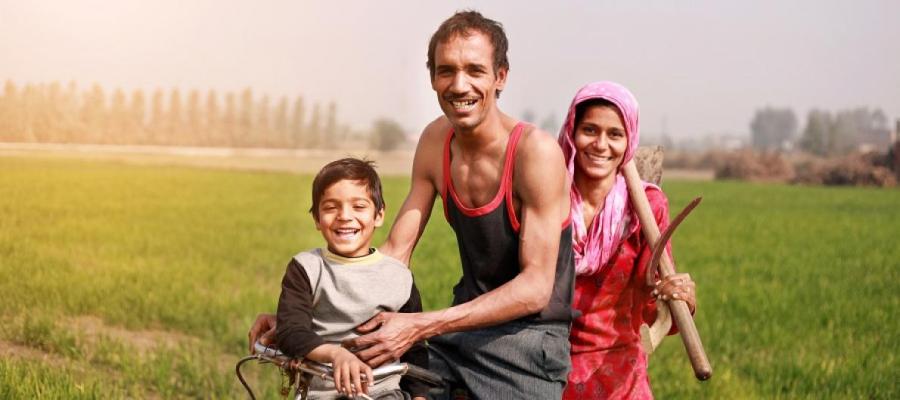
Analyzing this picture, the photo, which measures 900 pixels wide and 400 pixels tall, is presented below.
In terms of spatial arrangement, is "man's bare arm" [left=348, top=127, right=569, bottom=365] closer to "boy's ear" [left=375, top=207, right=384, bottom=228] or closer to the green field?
"boy's ear" [left=375, top=207, right=384, bottom=228]

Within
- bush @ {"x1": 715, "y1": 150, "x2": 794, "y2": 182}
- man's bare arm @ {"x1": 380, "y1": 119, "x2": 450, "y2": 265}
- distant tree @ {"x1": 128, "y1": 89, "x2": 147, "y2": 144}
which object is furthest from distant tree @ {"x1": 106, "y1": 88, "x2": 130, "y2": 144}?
bush @ {"x1": 715, "y1": 150, "x2": 794, "y2": 182}

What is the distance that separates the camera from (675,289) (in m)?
3.72

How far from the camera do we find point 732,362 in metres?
7.79

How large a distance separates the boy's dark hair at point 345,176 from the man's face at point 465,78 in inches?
13.1

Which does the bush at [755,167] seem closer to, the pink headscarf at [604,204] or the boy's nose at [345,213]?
the pink headscarf at [604,204]

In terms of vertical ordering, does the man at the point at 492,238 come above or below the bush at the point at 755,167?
above

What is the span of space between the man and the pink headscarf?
0.86 ft

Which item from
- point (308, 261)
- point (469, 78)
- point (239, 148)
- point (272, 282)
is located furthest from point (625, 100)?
point (239, 148)

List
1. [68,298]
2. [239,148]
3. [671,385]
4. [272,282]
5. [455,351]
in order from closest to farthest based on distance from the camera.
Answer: [455,351], [671,385], [68,298], [272,282], [239,148]

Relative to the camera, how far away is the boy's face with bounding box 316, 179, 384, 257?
10.1 ft

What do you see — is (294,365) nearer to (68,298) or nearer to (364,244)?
(364,244)

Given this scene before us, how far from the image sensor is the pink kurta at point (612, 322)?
385cm

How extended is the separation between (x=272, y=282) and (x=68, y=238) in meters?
2.30

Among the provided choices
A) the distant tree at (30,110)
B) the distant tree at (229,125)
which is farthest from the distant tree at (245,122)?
the distant tree at (30,110)
